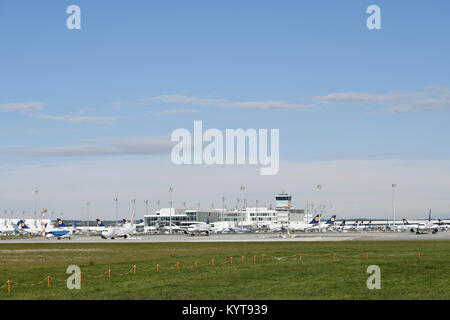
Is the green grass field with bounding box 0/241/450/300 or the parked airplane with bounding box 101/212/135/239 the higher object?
the green grass field with bounding box 0/241/450/300

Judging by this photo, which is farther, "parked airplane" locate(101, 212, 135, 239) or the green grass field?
"parked airplane" locate(101, 212, 135, 239)

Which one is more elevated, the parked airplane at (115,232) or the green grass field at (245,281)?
the green grass field at (245,281)

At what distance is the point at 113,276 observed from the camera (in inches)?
1908

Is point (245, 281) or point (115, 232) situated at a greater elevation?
point (245, 281)

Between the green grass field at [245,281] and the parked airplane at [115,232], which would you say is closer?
the green grass field at [245,281]

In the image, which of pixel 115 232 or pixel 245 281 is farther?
pixel 115 232

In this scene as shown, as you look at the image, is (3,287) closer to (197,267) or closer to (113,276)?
(113,276)
